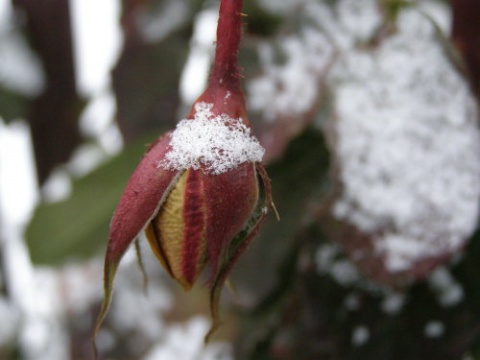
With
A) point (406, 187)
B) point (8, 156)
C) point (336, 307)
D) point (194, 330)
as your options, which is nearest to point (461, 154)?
point (406, 187)

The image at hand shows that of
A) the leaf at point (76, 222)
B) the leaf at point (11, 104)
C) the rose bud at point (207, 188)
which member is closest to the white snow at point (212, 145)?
the rose bud at point (207, 188)

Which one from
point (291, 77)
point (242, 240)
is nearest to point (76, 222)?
point (291, 77)

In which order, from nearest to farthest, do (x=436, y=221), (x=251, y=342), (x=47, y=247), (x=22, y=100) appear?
(x=436, y=221)
(x=251, y=342)
(x=47, y=247)
(x=22, y=100)

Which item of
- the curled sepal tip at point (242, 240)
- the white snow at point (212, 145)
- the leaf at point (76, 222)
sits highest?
the white snow at point (212, 145)

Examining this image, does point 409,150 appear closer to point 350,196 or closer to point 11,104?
point 350,196

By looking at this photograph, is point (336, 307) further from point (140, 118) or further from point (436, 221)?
point (140, 118)

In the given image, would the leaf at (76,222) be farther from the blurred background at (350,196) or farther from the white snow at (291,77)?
the white snow at (291,77)
